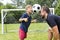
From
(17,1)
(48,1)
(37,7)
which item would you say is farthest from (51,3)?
(37,7)

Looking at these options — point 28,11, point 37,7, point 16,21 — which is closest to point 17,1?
point 16,21

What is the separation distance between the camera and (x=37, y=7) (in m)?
12.7

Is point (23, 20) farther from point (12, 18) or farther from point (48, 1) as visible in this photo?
point (48, 1)

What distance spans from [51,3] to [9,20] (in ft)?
91.3

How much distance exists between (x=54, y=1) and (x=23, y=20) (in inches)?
1672

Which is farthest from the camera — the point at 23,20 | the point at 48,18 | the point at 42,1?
the point at 42,1

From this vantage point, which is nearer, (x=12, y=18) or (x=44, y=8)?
(x=44, y=8)

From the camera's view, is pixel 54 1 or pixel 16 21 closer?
pixel 16 21

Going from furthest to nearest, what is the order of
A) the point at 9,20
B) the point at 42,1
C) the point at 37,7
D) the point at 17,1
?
the point at 17,1 → the point at 42,1 → the point at 9,20 → the point at 37,7

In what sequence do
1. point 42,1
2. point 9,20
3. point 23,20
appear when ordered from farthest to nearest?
point 42,1 → point 9,20 → point 23,20

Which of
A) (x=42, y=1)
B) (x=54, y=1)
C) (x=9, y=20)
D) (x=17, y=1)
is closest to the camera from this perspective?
(x=9, y=20)

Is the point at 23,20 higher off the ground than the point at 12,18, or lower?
higher

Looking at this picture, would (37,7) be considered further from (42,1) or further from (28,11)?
(42,1)

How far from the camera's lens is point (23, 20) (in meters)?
8.03
